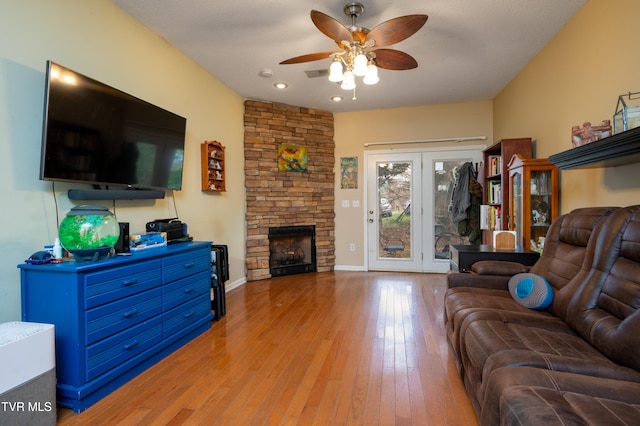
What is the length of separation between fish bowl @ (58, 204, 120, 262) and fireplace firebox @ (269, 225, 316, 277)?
2.98m

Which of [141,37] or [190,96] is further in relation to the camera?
[190,96]

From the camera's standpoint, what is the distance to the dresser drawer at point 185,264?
8.05ft

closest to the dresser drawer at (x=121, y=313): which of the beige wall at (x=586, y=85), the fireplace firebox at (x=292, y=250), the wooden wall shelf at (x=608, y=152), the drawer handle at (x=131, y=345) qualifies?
the drawer handle at (x=131, y=345)

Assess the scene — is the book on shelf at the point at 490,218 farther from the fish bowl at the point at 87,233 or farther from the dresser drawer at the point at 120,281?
the fish bowl at the point at 87,233

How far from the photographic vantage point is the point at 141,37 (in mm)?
2820

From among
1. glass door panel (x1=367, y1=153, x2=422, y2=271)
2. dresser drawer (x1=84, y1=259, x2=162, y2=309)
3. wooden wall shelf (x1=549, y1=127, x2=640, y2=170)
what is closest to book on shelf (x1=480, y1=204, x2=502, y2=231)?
glass door panel (x1=367, y1=153, x2=422, y2=271)

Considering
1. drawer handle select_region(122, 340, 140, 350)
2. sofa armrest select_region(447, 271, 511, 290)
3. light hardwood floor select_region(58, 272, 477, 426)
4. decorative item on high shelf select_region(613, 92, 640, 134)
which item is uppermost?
decorative item on high shelf select_region(613, 92, 640, 134)

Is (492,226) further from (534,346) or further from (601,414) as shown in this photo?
(601,414)

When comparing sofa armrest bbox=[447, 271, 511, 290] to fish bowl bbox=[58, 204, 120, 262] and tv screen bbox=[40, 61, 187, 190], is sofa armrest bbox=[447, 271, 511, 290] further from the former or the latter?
tv screen bbox=[40, 61, 187, 190]

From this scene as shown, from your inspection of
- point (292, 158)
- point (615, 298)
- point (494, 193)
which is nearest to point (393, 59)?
point (615, 298)

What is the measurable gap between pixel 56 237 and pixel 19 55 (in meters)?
1.08

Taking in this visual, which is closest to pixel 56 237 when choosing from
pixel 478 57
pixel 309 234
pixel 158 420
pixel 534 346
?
pixel 158 420

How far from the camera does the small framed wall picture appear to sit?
5.41 m

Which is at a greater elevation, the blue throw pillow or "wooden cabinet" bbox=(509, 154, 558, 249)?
"wooden cabinet" bbox=(509, 154, 558, 249)
